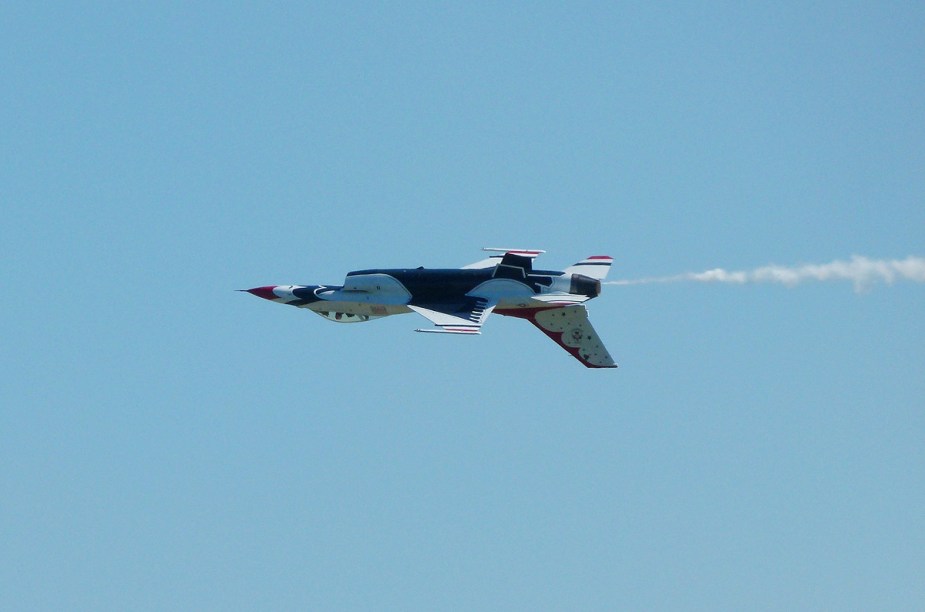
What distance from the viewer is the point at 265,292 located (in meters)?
78.1

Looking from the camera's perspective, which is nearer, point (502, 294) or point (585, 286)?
point (502, 294)

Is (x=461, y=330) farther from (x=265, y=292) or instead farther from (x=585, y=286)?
(x=265, y=292)

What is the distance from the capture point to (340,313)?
7581 centimetres

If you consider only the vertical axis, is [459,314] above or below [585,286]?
below

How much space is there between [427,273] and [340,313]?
5443 millimetres

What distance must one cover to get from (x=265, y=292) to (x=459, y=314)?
12.4m

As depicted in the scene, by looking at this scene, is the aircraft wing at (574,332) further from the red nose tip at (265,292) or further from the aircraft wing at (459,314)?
the red nose tip at (265,292)

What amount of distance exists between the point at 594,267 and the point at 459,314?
795 centimetres

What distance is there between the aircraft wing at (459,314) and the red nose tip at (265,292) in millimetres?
8565

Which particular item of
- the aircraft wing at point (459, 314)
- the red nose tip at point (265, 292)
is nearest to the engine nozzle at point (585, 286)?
the aircraft wing at point (459, 314)

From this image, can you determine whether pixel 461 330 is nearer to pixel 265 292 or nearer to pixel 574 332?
pixel 574 332

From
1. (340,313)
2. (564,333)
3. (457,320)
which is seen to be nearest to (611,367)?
(564,333)

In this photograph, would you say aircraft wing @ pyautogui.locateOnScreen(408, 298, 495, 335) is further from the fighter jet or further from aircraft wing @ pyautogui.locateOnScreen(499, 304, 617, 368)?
aircraft wing @ pyautogui.locateOnScreen(499, 304, 617, 368)

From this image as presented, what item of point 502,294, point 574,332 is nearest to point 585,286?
point 574,332
